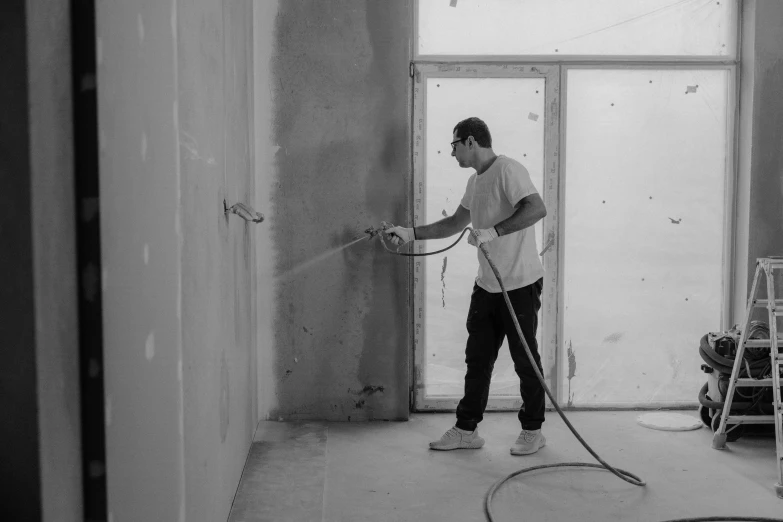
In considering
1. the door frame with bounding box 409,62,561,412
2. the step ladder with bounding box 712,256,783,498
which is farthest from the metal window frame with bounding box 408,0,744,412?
the step ladder with bounding box 712,256,783,498

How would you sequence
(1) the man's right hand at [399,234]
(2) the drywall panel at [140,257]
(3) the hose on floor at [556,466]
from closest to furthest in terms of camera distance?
(2) the drywall panel at [140,257]
(3) the hose on floor at [556,466]
(1) the man's right hand at [399,234]

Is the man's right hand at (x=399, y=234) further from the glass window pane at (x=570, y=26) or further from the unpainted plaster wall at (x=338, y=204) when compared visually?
the glass window pane at (x=570, y=26)

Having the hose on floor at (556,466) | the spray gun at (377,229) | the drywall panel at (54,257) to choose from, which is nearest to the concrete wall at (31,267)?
the drywall panel at (54,257)

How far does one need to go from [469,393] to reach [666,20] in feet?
7.19

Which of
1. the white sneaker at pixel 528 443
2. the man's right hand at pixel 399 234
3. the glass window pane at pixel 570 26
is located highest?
the glass window pane at pixel 570 26

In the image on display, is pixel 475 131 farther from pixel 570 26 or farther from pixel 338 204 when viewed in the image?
pixel 570 26

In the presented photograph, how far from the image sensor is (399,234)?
3.44 metres

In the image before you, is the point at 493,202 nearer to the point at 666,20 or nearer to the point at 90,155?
the point at 666,20

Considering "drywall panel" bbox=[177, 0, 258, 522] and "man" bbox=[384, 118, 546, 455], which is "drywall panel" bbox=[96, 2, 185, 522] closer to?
"drywall panel" bbox=[177, 0, 258, 522]

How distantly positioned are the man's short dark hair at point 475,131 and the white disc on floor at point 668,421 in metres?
1.64

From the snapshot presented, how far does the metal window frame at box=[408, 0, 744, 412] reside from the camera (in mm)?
3711

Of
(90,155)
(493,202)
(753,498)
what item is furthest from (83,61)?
(753,498)

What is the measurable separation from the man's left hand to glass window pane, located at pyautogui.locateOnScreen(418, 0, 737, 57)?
1109 mm

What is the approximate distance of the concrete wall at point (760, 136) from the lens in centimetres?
367
